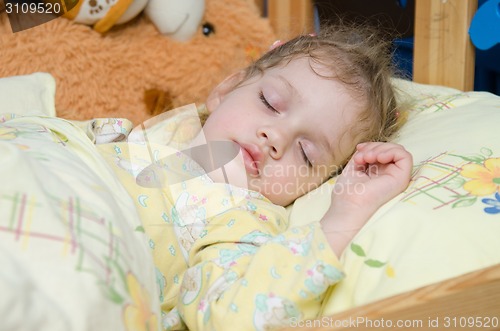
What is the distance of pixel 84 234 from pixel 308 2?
4.10 feet

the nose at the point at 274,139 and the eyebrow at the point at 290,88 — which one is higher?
the eyebrow at the point at 290,88

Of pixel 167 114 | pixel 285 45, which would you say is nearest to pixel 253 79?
pixel 285 45

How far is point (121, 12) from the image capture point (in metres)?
1.46

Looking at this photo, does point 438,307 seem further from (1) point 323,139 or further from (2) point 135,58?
(2) point 135,58

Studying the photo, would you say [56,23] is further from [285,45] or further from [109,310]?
[109,310]

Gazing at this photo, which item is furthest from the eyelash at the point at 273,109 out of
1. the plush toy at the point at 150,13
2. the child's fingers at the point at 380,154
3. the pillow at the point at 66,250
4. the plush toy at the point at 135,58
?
the plush toy at the point at 150,13

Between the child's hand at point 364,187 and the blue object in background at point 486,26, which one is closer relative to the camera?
the child's hand at point 364,187

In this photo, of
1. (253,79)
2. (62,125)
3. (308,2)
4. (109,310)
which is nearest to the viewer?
(109,310)

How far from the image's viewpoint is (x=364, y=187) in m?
0.89

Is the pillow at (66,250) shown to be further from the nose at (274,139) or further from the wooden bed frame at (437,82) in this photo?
the nose at (274,139)

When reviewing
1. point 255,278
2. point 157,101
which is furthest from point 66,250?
point 157,101

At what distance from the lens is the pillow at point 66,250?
575 mm

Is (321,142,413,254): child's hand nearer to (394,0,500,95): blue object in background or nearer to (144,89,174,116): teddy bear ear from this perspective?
(394,0,500,95): blue object in background

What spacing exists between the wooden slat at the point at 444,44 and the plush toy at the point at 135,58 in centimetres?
45
